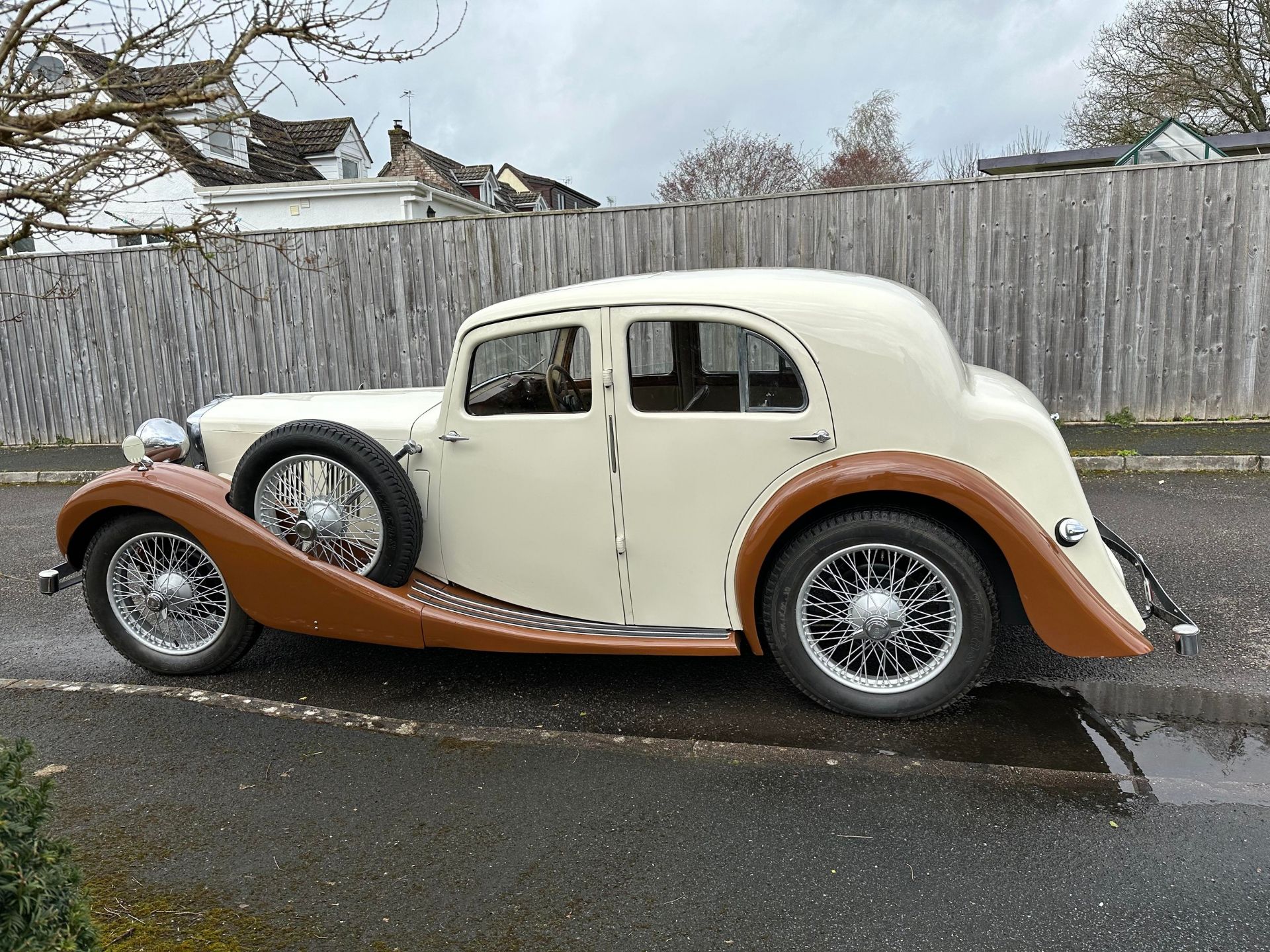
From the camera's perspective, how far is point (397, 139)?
31844 millimetres

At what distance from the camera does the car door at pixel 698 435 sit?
143 inches

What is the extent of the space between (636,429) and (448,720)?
5.16 ft

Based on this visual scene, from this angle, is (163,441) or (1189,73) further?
(1189,73)

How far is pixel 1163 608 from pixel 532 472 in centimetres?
277

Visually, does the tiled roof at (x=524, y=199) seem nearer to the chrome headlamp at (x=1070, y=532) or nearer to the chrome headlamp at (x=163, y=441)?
the chrome headlamp at (x=163, y=441)

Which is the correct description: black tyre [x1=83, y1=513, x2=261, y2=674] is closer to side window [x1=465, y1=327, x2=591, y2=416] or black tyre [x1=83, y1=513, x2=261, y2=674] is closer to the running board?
the running board

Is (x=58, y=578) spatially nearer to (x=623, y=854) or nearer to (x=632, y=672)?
(x=632, y=672)

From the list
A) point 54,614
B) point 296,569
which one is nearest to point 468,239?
point 54,614

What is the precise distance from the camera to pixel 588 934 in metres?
2.47

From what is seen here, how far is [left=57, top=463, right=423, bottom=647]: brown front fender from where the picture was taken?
156 inches

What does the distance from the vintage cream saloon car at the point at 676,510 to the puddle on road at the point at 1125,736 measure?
0.25 meters

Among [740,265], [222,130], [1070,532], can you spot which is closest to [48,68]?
[222,130]

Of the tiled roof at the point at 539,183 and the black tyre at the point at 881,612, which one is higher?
the tiled roof at the point at 539,183

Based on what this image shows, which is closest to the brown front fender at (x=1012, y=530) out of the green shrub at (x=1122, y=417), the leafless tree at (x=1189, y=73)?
the green shrub at (x=1122, y=417)
